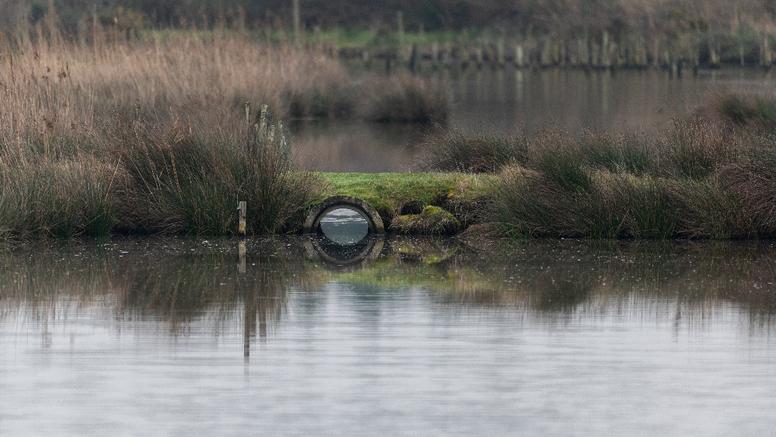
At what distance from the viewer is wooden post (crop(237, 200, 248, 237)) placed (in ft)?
53.7

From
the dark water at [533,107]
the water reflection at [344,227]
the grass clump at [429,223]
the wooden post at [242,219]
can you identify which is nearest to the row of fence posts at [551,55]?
the dark water at [533,107]

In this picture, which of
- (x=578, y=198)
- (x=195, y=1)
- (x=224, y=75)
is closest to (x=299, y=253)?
(x=578, y=198)

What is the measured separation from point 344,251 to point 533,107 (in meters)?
23.8

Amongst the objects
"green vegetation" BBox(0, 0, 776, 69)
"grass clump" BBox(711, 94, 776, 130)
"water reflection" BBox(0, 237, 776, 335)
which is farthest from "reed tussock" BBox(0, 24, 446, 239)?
"green vegetation" BBox(0, 0, 776, 69)

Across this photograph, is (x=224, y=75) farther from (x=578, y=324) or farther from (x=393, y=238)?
(x=578, y=324)

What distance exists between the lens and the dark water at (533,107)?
25688mm

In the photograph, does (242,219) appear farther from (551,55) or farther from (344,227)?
(551,55)

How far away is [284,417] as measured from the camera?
890cm

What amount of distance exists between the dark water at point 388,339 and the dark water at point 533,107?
428 cm

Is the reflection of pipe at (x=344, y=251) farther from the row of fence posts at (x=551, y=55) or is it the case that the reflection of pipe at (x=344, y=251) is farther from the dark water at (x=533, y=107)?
Result: the row of fence posts at (x=551, y=55)

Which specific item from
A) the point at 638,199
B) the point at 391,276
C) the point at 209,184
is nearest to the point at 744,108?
the point at 638,199

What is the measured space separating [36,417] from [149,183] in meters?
7.94

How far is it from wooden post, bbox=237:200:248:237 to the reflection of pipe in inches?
24.3

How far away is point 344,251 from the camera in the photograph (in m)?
16.0
